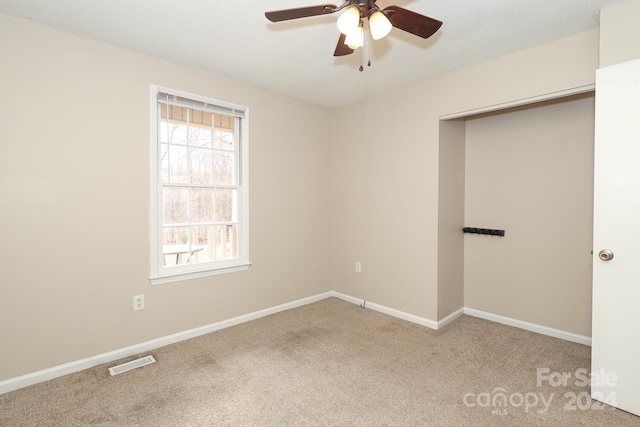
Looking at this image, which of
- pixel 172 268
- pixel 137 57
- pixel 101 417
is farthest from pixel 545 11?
pixel 101 417

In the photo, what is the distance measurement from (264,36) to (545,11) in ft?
6.17

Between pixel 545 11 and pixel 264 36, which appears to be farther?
pixel 264 36

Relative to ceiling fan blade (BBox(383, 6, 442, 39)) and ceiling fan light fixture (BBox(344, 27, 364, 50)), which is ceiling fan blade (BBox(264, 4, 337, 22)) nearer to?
ceiling fan light fixture (BBox(344, 27, 364, 50))

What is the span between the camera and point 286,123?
374 centimetres

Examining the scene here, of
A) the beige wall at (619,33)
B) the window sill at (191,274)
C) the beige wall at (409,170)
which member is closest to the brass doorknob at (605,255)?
the beige wall at (619,33)

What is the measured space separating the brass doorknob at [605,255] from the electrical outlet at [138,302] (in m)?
3.34

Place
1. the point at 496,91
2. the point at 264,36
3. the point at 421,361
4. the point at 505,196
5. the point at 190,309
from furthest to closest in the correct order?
the point at 505,196 < the point at 190,309 < the point at 496,91 < the point at 421,361 < the point at 264,36

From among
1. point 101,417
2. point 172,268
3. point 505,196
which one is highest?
point 505,196

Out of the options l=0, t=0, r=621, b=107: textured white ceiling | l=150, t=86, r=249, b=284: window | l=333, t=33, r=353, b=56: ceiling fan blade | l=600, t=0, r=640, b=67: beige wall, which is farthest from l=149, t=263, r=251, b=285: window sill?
l=600, t=0, r=640, b=67: beige wall

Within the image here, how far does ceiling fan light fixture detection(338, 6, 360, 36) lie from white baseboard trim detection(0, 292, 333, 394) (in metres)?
2.79

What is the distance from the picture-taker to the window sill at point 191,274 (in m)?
2.84

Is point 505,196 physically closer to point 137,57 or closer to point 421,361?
point 421,361

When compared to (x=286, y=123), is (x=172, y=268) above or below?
below

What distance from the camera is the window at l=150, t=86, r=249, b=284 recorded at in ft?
9.38
